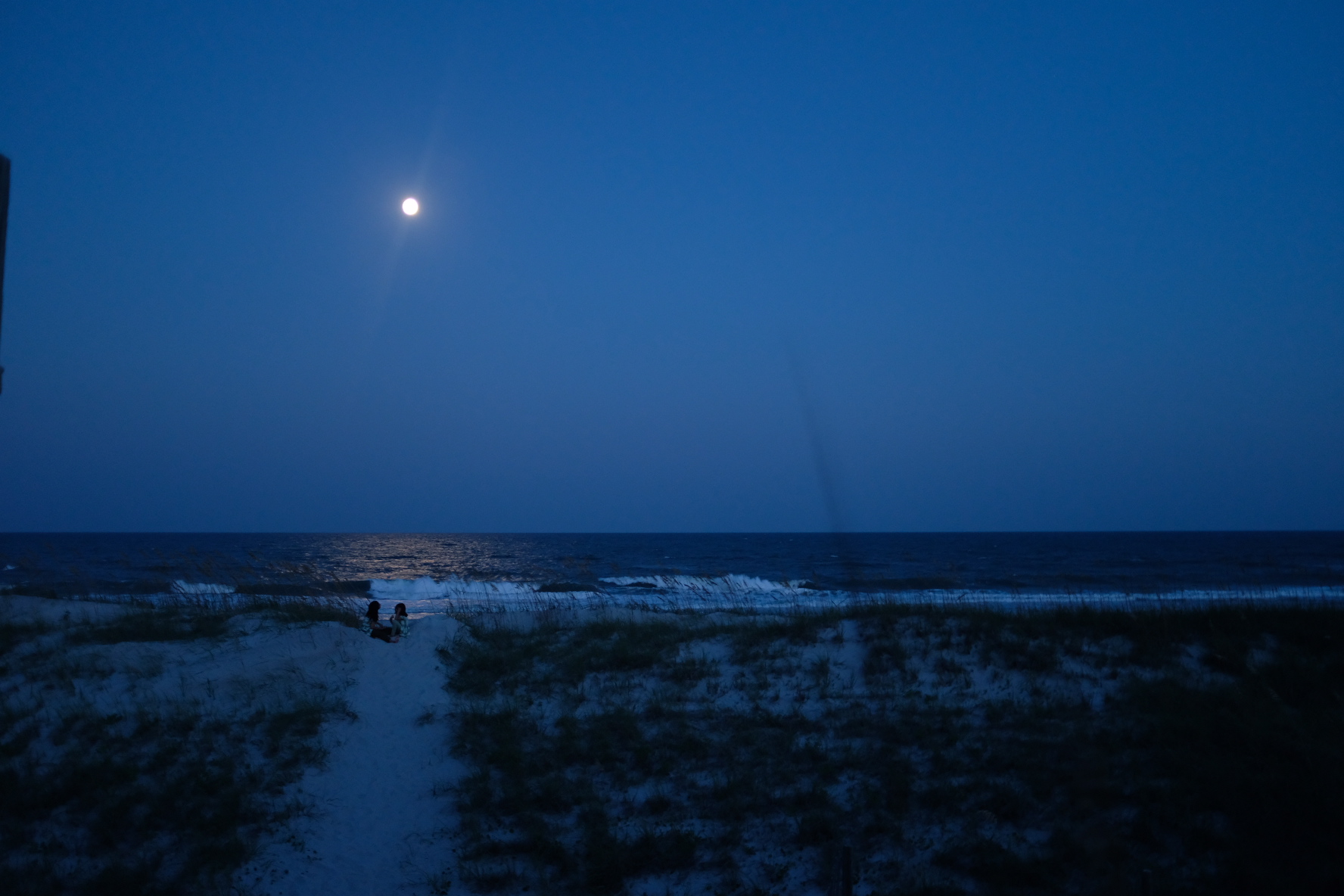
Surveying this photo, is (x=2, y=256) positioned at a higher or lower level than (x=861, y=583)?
higher

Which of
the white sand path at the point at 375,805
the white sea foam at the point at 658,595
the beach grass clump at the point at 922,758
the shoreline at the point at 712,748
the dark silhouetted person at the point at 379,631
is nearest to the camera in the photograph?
the beach grass clump at the point at 922,758

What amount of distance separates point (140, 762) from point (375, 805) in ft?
9.74

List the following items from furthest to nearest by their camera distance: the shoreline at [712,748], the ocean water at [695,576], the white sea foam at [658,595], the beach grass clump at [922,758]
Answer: the ocean water at [695,576], the white sea foam at [658,595], the shoreline at [712,748], the beach grass clump at [922,758]

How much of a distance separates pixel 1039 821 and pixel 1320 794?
7.64ft

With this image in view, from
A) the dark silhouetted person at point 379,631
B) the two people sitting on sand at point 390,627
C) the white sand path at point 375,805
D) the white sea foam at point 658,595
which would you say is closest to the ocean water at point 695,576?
the white sea foam at point 658,595

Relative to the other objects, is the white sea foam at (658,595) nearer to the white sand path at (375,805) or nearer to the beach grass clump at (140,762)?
the beach grass clump at (140,762)

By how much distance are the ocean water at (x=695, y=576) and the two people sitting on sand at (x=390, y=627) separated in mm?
4761

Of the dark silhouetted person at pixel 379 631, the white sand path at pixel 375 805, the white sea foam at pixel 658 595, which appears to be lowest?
the white sand path at pixel 375 805

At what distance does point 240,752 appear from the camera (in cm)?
849

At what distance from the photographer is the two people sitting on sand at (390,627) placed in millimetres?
12586

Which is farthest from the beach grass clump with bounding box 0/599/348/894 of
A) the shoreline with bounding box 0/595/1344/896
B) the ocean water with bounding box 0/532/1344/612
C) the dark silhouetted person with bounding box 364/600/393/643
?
the ocean water with bounding box 0/532/1344/612

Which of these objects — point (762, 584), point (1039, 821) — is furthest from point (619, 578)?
point (1039, 821)

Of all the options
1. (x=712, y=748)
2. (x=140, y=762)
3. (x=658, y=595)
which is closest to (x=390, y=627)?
(x=140, y=762)

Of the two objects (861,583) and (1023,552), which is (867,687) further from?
(1023,552)
